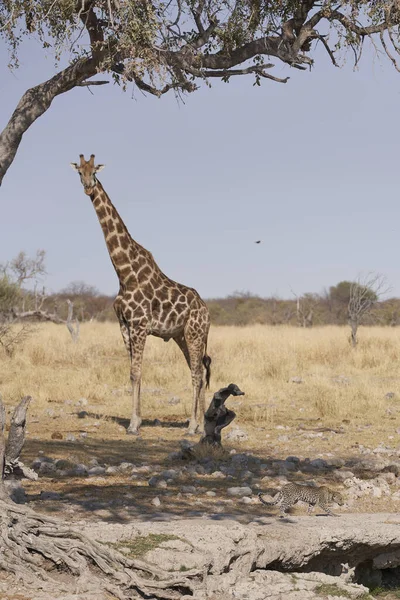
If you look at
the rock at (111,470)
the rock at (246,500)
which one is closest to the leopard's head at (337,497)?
the rock at (246,500)

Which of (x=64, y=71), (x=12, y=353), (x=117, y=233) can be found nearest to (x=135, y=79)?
(x=64, y=71)

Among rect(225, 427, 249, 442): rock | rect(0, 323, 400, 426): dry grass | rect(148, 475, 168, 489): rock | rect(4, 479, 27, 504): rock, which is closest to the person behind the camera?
rect(4, 479, 27, 504): rock

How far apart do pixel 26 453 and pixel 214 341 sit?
15.3 meters

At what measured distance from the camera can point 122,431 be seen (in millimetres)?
12648

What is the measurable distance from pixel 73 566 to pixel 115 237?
26.1 feet

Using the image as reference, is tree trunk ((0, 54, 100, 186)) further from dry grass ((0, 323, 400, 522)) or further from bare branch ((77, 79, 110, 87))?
dry grass ((0, 323, 400, 522))

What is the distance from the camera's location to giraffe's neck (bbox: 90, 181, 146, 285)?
12641mm

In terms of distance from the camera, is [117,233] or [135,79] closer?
[135,79]

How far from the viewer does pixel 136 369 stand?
12.6 metres

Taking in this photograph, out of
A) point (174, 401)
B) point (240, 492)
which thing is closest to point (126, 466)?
point (240, 492)

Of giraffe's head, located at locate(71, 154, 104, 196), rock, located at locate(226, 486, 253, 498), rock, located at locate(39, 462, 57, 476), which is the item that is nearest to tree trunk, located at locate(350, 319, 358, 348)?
giraffe's head, located at locate(71, 154, 104, 196)

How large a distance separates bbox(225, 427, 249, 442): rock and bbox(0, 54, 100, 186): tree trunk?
528cm

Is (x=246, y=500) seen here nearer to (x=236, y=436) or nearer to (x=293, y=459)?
(x=293, y=459)

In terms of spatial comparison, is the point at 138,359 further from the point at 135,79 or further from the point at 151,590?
the point at 151,590
